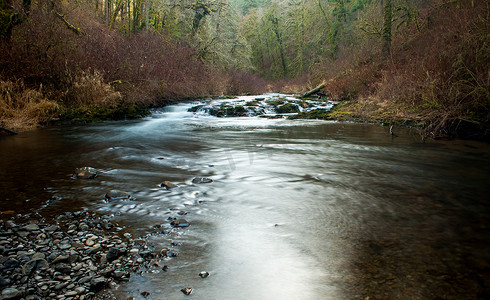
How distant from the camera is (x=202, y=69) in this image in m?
22.1

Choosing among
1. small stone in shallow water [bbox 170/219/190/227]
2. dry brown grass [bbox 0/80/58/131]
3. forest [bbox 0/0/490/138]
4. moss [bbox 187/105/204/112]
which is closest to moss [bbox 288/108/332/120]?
forest [bbox 0/0/490/138]

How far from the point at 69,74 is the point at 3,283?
11061mm

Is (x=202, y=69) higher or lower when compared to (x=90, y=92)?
higher

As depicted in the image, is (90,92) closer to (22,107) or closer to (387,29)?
(22,107)

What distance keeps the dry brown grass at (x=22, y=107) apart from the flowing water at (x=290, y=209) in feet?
5.82

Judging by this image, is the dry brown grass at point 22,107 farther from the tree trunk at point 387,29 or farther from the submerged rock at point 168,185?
the tree trunk at point 387,29

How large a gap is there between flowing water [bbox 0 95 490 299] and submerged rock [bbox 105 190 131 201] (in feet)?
0.29

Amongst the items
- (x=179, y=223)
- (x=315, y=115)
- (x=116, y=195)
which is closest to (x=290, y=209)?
(x=179, y=223)

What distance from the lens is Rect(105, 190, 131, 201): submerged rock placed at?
366 centimetres

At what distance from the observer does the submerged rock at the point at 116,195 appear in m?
3.66

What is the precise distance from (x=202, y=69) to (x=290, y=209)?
19.8m

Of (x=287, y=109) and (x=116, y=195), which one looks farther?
(x=287, y=109)

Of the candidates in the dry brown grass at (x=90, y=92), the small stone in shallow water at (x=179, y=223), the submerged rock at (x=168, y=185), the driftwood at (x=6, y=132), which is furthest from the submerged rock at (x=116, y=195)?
the dry brown grass at (x=90, y=92)

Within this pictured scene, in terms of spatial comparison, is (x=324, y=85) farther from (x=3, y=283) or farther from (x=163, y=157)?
(x=3, y=283)
